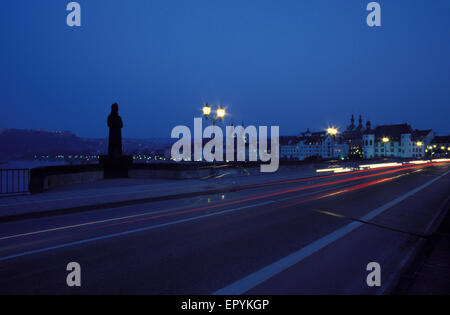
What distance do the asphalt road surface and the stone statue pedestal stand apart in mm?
12074

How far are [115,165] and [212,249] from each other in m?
18.4

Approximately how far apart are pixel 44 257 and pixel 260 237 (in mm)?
4748

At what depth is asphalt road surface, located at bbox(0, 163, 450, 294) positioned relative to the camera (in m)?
4.54

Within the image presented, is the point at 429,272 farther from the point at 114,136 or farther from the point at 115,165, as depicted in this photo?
the point at 114,136

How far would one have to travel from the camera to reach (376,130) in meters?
148

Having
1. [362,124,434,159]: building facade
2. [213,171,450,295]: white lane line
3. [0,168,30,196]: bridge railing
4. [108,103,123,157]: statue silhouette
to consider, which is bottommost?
[213,171,450,295]: white lane line

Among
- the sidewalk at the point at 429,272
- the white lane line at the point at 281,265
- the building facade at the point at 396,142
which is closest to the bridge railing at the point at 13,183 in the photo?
the white lane line at the point at 281,265

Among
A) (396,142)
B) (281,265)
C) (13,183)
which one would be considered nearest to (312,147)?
(396,142)

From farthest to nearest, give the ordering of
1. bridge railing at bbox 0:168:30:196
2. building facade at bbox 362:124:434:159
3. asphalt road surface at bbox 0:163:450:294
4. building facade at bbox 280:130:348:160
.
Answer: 1. building facade at bbox 280:130:348:160
2. building facade at bbox 362:124:434:159
3. bridge railing at bbox 0:168:30:196
4. asphalt road surface at bbox 0:163:450:294

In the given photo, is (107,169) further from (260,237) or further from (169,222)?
(260,237)

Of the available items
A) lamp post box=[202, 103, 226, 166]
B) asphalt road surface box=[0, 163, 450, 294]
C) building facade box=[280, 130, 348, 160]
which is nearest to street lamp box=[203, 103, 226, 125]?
lamp post box=[202, 103, 226, 166]

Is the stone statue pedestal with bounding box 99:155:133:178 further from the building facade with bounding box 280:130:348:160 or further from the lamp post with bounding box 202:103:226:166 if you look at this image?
the building facade with bounding box 280:130:348:160

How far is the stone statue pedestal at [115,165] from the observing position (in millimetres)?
22172
